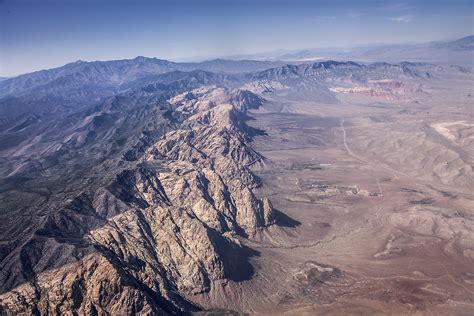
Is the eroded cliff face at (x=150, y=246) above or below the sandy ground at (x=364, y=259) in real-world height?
above

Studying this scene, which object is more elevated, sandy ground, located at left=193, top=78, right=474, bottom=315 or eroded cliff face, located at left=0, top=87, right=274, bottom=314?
eroded cliff face, located at left=0, top=87, right=274, bottom=314

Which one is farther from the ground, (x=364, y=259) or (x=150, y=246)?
(x=150, y=246)

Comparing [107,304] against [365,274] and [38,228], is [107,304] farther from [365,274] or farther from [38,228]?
[365,274]

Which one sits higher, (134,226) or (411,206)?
(134,226)

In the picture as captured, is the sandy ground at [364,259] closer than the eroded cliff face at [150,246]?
No

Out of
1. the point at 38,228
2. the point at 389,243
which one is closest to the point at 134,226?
the point at 38,228

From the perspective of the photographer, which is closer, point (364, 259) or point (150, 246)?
point (150, 246)

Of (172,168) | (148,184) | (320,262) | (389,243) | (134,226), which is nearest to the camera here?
(134,226)

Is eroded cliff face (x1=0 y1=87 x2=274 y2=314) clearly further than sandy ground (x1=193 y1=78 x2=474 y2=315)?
No
